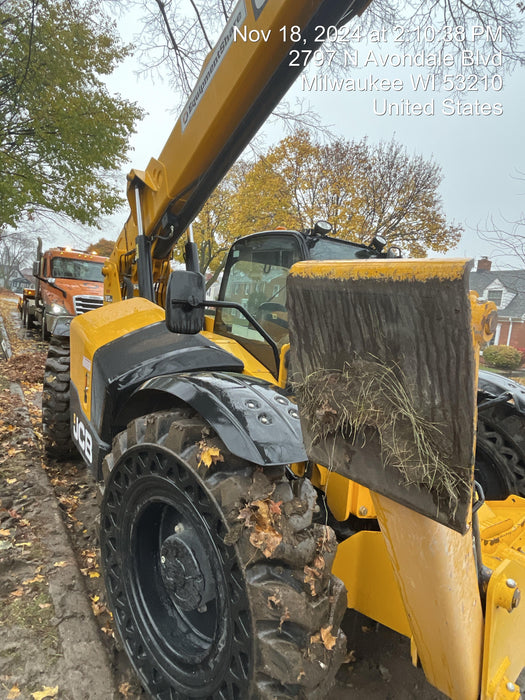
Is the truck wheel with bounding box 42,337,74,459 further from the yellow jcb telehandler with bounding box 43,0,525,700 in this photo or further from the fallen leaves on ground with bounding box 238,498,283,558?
the fallen leaves on ground with bounding box 238,498,283,558

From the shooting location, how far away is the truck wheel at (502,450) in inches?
113

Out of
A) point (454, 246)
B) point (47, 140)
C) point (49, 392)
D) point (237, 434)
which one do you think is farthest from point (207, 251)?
point (237, 434)

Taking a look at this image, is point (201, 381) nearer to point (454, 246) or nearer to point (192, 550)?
point (192, 550)

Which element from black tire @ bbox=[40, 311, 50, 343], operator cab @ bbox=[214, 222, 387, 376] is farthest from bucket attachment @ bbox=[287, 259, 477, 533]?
black tire @ bbox=[40, 311, 50, 343]

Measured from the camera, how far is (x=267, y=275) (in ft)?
9.19

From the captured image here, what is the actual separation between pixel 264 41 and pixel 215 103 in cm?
52

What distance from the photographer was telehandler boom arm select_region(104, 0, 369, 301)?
210 cm

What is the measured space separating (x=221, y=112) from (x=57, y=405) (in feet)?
9.97

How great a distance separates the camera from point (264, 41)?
2.21 metres

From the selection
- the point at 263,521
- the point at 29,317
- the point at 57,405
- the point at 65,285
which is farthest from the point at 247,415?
the point at 29,317

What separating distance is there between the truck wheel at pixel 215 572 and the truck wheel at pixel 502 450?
1838mm

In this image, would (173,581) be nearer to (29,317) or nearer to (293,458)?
(293,458)

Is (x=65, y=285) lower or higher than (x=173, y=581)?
higher

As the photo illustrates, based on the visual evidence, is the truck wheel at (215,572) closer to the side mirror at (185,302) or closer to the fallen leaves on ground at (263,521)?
the fallen leaves on ground at (263,521)
